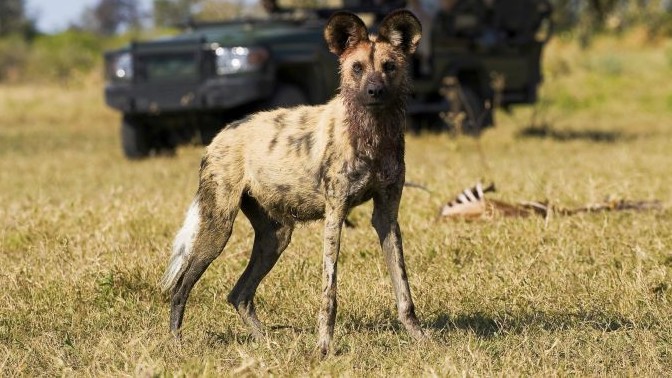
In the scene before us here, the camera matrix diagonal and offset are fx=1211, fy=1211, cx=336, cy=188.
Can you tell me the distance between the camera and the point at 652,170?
11297mm

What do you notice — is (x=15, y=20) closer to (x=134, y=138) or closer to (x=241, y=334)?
(x=134, y=138)

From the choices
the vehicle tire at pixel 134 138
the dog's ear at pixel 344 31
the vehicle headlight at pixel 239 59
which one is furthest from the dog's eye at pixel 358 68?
the vehicle tire at pixel 134 138

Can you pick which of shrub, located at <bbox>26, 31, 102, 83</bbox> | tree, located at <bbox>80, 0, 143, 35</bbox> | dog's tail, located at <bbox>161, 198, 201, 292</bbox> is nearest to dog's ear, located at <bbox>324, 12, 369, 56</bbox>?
dog's tail, located at <bbox>161, 198, 201, 292</bbox>

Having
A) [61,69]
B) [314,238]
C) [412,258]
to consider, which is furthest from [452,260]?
[61,69]

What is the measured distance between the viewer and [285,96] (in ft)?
42.4

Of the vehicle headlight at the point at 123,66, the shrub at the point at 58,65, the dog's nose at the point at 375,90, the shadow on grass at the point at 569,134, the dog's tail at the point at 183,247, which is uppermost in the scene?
the dog's nose at the point at 375,90

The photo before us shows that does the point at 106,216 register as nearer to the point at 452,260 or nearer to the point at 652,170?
the point at 452,260

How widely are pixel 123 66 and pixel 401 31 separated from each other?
8.42m

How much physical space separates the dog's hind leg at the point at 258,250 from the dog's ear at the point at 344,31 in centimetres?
95

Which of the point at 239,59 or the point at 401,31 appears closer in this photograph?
the point at 401,31

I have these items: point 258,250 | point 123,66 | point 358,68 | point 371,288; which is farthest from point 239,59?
point 358,68

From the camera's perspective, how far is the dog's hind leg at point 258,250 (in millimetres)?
5840

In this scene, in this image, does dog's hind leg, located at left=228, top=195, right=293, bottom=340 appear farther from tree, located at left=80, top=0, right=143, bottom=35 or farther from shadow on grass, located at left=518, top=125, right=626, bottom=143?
tree, located at left=80, top=0, right=143, bottom=35

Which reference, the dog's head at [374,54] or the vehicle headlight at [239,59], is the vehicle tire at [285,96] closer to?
the vehicle headlight at [239,59]
